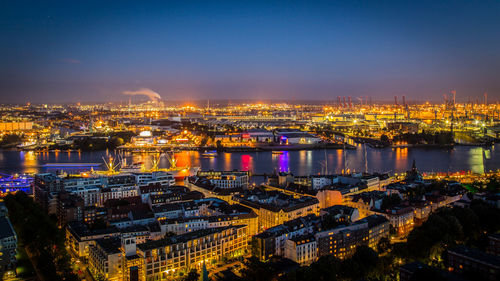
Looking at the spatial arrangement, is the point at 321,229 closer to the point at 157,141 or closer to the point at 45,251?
the point at 45,251

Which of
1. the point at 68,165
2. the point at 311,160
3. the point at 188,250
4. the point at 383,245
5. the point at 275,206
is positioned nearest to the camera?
the point at 188,250

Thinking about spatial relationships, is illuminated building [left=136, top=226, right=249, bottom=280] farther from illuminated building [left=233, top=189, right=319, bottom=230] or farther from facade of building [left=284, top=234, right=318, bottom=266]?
illuminated building [left=233, top=189, right=319, bottom=230]

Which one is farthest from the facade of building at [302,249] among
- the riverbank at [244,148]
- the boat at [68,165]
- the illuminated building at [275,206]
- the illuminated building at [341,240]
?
the riverbank at [244,148]

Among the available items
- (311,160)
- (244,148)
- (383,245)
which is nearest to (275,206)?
(383,245)

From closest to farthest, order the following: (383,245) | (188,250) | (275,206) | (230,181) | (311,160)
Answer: (188,250) → (383,245) → (275,206) → (230,181) → (311,160)

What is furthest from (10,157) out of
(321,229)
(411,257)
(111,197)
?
(411,257)

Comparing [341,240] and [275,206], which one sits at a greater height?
[275,206]

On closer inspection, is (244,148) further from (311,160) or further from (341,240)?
(341,240)

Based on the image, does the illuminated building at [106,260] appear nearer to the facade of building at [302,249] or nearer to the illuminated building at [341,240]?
the facade of building at [302,249]
